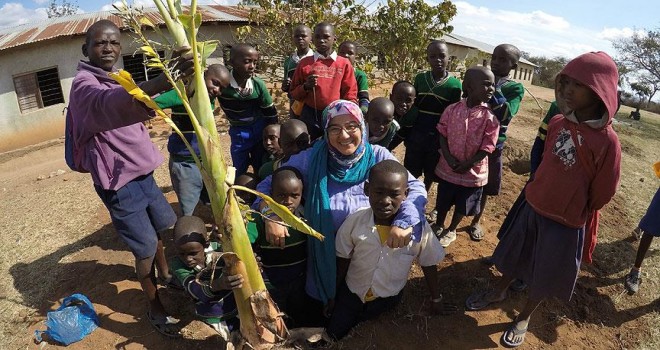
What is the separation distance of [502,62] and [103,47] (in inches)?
116

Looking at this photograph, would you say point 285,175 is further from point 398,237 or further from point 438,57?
point 438,57

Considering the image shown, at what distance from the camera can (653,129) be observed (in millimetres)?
8914

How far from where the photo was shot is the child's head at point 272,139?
3.27 metres

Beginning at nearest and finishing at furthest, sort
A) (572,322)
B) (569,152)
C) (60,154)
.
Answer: (569,152), (572,322), (60,154)

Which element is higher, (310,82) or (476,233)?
(310,82)

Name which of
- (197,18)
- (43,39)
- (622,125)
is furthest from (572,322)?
(43,39)

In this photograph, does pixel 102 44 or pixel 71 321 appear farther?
pixel 71 321

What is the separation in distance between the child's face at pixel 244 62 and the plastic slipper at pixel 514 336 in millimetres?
2690

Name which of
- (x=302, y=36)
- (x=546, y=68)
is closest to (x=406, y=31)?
(x=302, y=36)

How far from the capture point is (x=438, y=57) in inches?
133

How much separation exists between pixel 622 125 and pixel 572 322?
24.5 feet

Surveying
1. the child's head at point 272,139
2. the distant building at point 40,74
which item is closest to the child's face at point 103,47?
the child's head at point 272,139

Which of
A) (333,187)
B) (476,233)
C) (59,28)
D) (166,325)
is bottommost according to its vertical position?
(166,325)

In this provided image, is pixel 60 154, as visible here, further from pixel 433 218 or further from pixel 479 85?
pixel 479 85
